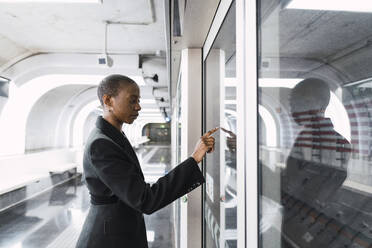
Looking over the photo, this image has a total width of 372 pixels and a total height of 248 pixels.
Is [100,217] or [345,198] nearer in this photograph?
[345,198]

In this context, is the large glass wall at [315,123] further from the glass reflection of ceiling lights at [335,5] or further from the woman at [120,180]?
the woman at [120,180]

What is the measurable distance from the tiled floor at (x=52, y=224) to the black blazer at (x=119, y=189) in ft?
9.80

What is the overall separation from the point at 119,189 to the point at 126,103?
→ 524 mm

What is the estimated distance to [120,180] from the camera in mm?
1062

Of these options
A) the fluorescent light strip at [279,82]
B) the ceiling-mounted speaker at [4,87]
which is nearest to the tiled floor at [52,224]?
the ceiling-mounted speaker at [4,87]

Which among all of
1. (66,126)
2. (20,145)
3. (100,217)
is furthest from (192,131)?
(66,126)

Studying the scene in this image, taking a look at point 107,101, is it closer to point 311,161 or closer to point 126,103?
point 126,103

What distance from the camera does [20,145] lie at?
659 centimetres

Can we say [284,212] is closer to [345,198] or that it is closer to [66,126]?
[345,198]

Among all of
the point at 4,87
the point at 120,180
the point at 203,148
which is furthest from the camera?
the point at 4,87

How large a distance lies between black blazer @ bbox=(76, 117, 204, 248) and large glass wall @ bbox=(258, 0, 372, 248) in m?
0.45

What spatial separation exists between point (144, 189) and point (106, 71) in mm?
5131

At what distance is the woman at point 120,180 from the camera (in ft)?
3.52

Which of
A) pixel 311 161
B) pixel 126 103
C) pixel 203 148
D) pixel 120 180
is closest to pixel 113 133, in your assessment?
pixel 126 103
